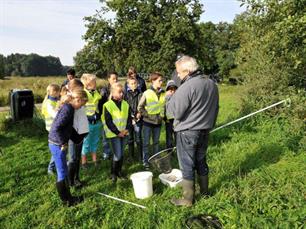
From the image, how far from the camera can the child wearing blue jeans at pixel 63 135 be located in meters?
4.34

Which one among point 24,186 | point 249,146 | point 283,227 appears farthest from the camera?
→ point 249,146

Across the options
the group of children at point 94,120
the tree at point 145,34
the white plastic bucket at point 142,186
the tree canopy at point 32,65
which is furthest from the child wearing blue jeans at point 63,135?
the tree canopy at point 32,65

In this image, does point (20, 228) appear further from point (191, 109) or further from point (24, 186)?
point (191, 109)

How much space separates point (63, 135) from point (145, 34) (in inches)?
1010

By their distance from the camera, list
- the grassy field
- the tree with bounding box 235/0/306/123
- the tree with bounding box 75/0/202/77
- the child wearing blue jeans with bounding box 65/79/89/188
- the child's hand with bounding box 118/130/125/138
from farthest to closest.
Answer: the tree with bounding box 75/0/202/77
the tree with bounding box 235/0/306/123
the child's hand with bounding box 118/130/125/138
the child wearing blue jeans with bounding box 65/79/89/188
the grassy field

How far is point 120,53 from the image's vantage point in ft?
98.9

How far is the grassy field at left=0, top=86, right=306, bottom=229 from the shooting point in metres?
3.98

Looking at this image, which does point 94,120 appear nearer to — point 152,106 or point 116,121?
point 116,121

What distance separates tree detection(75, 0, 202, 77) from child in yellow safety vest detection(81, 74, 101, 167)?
858 inches

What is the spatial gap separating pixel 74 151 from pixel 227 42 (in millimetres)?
56460

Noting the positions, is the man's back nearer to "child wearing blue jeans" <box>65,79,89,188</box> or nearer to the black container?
"child wearing blue jeans" <box>65,79,89,188</box>

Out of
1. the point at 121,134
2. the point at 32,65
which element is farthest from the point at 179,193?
the point at 32,65

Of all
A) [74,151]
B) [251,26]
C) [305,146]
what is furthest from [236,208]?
[251,26]

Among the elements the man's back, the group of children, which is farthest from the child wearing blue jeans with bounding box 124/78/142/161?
the man's back
